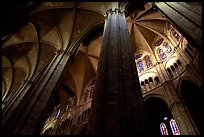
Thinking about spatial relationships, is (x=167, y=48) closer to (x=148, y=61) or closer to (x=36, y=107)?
(x=148, y=61)

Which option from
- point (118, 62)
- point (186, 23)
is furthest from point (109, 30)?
point (186, 23)

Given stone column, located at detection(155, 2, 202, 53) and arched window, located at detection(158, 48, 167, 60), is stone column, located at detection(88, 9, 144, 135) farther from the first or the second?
arched window, located at detection(158, 48, 167, 60)

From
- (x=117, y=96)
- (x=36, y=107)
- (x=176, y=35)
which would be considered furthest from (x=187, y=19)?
(x=176, y=35)

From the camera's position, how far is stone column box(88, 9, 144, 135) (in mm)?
2921

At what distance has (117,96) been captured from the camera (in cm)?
357

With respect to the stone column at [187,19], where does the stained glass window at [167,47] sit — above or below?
above

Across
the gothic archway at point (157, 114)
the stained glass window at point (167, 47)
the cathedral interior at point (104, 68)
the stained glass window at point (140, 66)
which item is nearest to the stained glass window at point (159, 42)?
the cathedral interior at point (104, 68)

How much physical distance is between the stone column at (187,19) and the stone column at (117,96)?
1.83 m

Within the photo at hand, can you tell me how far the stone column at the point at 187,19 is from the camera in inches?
187

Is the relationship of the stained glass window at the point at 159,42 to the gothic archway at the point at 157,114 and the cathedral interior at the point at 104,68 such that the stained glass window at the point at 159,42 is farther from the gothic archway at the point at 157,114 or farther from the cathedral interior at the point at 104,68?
the gothic archway at the point at 157,114

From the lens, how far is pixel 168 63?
1295 cm

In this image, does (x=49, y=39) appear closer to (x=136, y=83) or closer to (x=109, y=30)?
(x=109, y=30)

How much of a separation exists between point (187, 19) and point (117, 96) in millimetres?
3831

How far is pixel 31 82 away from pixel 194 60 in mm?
11017
